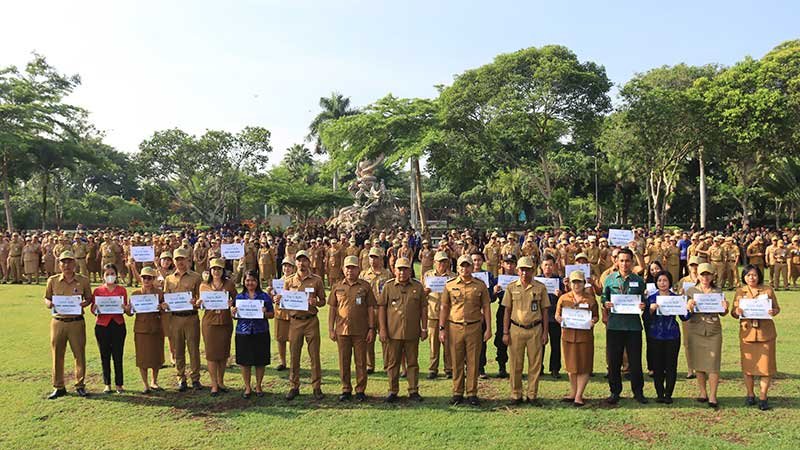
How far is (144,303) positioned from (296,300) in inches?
77.1

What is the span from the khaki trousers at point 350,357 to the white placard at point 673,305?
354 centimetres

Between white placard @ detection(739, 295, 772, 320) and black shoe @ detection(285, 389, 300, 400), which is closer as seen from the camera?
white placard @ detection(739, 295, 772, 320)

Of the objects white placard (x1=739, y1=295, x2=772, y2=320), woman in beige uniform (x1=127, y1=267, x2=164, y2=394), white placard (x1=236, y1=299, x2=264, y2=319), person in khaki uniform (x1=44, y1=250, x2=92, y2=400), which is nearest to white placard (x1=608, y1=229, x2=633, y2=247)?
white placard (x1=739, y1=295, x2=772, y2=320)

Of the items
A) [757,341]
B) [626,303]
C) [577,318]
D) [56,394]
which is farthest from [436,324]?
[56,394]

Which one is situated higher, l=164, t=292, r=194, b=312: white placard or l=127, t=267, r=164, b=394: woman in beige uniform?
l=164, t=292, r=194, b=312: white placard

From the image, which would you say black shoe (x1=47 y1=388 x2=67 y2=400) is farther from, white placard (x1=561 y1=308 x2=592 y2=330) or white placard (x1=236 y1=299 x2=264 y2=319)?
white placard (x1=561 y1=308 x2=592 y2=330)

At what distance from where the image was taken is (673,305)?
22.6ft

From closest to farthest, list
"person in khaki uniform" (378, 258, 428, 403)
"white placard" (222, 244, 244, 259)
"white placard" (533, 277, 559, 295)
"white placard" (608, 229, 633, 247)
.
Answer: "person in khaki uniform" (378, 258, 428, 403)
"white placard" (533, 277, 559, 295)
"white placard" (608, 229, 633, 247)
"white placard" (222, 244, 244, 259)

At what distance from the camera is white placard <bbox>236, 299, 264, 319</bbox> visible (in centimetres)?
736

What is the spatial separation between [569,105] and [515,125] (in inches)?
104

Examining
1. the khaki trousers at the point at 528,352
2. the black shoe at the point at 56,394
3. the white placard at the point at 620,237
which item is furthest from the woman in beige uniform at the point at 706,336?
the white placard at the point at 620,237

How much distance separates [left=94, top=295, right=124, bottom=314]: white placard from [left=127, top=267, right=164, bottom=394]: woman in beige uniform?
15 cm

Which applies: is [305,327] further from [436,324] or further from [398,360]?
[436,324]

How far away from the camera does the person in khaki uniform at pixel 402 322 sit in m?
7.30
